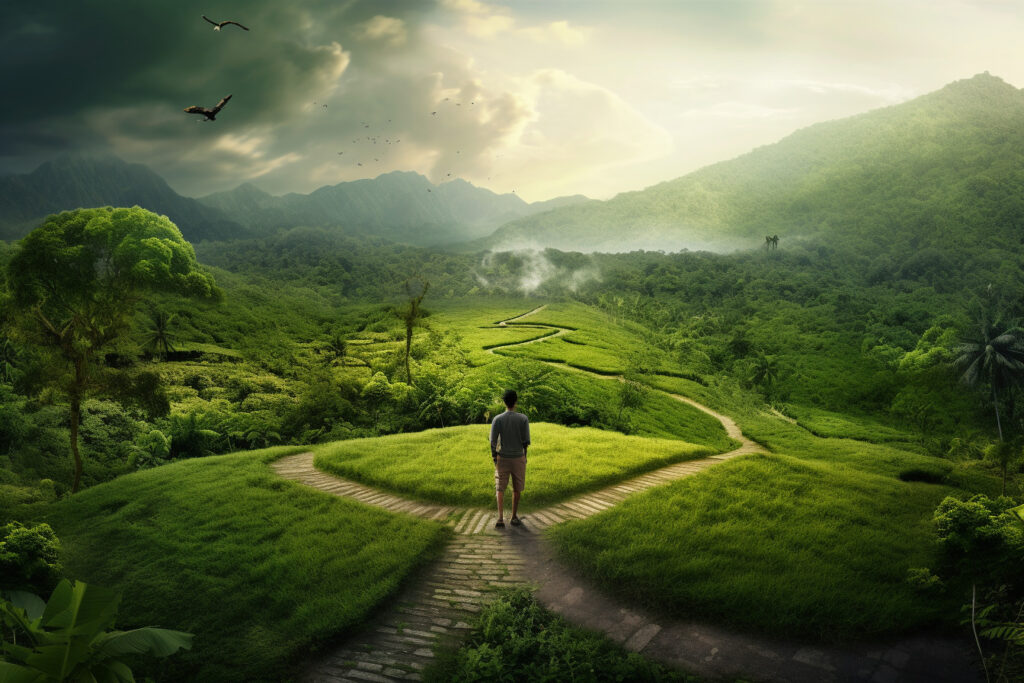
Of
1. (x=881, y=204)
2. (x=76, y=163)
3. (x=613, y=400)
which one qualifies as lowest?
(x=613, y=400)

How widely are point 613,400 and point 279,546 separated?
20649 millimetres

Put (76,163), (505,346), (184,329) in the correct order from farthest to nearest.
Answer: (76,163)
(505,346)
(184,329)

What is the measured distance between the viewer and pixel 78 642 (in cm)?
400

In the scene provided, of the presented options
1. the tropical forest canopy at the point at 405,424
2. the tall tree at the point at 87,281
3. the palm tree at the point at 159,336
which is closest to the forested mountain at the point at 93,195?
the tropical forest canopy at the point at 405,424

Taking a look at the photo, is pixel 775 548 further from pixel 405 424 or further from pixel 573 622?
pixel 405 424

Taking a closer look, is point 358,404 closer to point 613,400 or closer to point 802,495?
point 613,400

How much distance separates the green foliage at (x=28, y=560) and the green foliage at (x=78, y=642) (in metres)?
3.61

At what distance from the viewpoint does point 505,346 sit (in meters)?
39.5

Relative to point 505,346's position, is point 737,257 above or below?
above

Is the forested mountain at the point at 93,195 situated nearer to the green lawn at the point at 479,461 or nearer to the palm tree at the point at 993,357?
A: the green lawn at the point at 479,461

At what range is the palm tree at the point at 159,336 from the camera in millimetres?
29931

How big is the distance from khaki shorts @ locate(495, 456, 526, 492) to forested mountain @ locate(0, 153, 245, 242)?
8382cm

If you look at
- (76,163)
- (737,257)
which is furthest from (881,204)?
(76,163)

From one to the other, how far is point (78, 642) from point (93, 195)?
15251 centimetres
